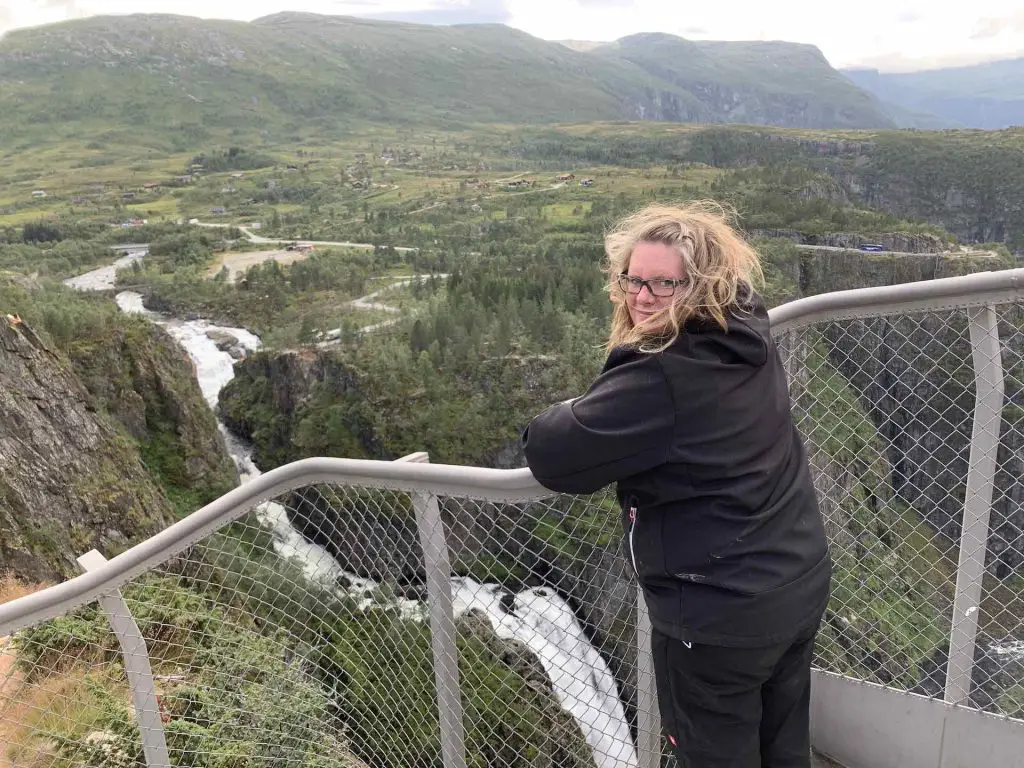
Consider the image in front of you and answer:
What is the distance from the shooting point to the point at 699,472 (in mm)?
2148

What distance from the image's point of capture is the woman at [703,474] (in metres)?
2.14

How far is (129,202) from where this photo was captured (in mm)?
92688

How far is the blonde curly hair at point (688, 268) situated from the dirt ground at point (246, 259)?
180 feet

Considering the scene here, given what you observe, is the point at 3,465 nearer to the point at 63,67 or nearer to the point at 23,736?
the point at 23,736

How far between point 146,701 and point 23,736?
7.96 ft

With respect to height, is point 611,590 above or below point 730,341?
below

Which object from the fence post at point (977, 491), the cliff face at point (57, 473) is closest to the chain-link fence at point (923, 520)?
the fence post at point (977, 491)

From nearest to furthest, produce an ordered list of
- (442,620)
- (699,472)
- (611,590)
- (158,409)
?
(699,472) → (442,620) → (611,590) → (158,409)

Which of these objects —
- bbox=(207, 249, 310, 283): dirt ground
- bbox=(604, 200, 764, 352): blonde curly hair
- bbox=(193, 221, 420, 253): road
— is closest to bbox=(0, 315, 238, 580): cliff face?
bbox=(604, 200, 764, 352): blonde curly hair

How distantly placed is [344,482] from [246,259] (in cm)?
6305

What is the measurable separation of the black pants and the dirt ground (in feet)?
181

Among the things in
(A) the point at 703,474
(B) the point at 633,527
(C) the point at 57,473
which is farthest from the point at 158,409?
(A) the point at 703,474

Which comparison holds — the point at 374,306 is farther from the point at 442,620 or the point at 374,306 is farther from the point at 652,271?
the point at 652,271

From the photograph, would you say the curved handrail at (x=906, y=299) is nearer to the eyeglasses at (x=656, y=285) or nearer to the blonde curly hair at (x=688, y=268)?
the blonde curly hair at (x=688, y=268)
